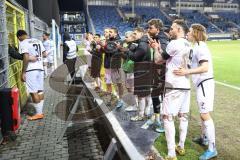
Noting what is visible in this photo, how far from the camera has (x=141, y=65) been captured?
→ 6.71 meters

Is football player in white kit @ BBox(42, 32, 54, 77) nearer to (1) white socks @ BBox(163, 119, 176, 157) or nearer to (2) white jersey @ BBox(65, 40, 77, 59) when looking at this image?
(2) white jersey @ BBox(65, 40, 77, 59)

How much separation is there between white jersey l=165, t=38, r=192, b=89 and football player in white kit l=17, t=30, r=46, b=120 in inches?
144

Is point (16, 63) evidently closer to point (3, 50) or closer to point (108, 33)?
point (3, 50)

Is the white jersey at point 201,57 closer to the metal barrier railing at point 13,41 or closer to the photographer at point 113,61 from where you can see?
the photographer at point 113,61

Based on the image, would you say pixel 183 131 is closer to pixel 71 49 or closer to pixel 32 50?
pixel 32 50

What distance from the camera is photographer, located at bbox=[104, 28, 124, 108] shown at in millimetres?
8117

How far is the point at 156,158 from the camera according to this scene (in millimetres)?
4945

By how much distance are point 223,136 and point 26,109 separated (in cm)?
513

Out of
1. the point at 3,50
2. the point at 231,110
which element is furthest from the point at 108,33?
the point at 231,110

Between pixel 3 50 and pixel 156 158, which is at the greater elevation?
pixel 3 50

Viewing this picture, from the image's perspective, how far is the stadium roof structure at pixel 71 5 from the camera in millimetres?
29906

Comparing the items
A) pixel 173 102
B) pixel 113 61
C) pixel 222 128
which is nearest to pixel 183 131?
pixel 173 102

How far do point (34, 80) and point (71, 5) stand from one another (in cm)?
2397

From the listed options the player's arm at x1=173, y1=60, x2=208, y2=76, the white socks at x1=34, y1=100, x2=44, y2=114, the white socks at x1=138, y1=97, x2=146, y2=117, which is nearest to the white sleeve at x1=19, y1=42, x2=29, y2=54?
the white socks at x1=34, y1=100, x2=44, y2=114
